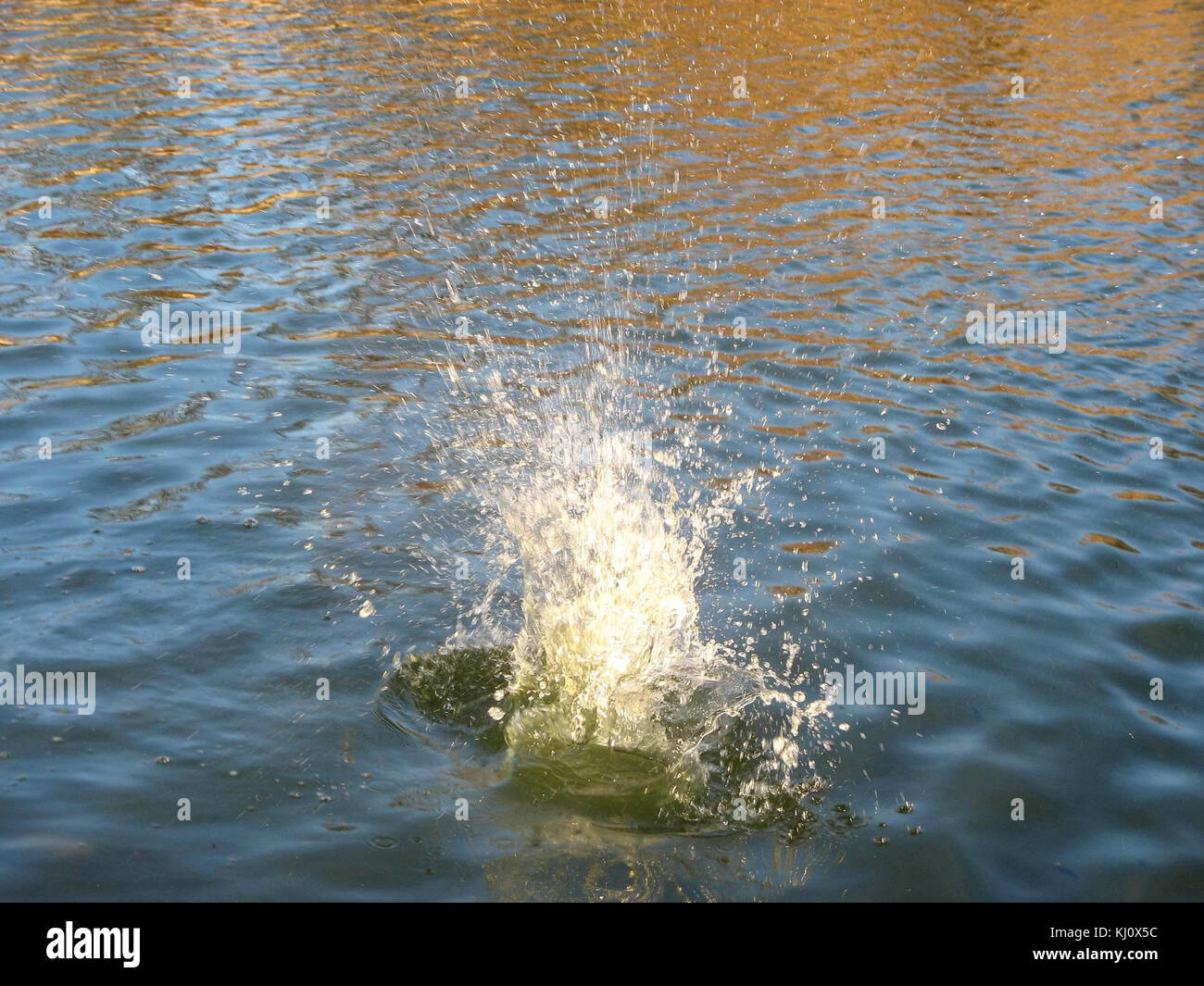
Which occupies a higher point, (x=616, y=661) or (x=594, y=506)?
(x=594, y=506)

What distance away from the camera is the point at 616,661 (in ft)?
19.9

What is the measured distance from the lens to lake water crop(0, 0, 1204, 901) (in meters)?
5.22

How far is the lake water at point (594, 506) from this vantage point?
17.1ft

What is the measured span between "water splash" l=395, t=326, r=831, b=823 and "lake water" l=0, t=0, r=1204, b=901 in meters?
0.03

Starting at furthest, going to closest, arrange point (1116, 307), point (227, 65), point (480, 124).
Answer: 1. point (227, 65)
2. point (480, 124)
3. point (1116, 307)

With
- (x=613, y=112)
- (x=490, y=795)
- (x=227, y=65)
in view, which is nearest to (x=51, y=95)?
(x=227, y=65)

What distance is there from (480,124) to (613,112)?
1.78 m

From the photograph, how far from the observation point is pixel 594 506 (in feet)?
22.7

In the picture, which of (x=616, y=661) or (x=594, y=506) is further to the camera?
(x=594, y=506)

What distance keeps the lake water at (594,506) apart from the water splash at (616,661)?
26mm

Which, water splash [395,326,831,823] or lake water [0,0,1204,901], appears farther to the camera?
water splash [395,326,831,823]

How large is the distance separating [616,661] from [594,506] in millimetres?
1134

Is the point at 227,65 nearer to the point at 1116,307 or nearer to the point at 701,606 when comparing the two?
the point at 1116,307

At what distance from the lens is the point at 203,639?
20.4ft
